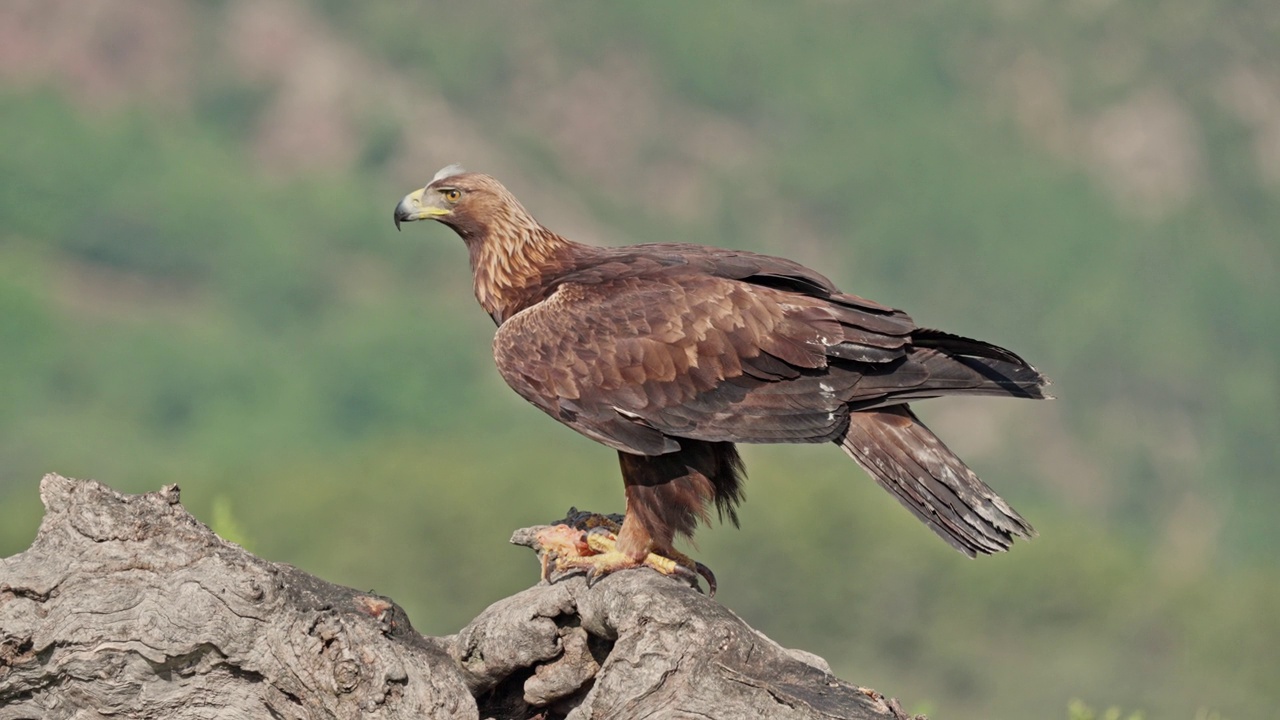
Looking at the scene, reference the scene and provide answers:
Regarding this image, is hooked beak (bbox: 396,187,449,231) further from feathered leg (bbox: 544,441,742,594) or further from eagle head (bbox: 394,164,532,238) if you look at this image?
feathered leg (bbox: 544,441,742,594)

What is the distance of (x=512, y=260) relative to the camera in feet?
30.8

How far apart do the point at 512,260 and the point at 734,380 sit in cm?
175

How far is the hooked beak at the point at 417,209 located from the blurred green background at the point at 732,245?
33.6 metres

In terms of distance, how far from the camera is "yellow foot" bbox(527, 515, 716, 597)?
26.0 feet

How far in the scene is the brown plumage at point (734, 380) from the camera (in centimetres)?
798

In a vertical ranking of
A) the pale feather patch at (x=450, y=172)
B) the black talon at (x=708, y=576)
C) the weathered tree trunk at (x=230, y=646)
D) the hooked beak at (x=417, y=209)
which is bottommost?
the weathered tree trunk at (x=230, y=646)

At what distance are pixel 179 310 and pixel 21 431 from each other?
14.1 metres

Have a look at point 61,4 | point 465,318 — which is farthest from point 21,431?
point 61,4

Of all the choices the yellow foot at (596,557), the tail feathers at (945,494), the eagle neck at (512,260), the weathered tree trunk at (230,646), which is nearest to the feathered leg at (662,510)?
the yellow foot at (596,557)

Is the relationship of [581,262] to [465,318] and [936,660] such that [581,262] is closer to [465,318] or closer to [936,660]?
[936,660]

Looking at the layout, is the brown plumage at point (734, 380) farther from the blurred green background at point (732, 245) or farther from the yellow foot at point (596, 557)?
the blurred green background at point (732, 245)

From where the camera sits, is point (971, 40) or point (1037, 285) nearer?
point (1037, 285)

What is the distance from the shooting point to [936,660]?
46.1 meters

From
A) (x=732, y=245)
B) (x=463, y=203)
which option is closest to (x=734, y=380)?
(x=463, y=203)
